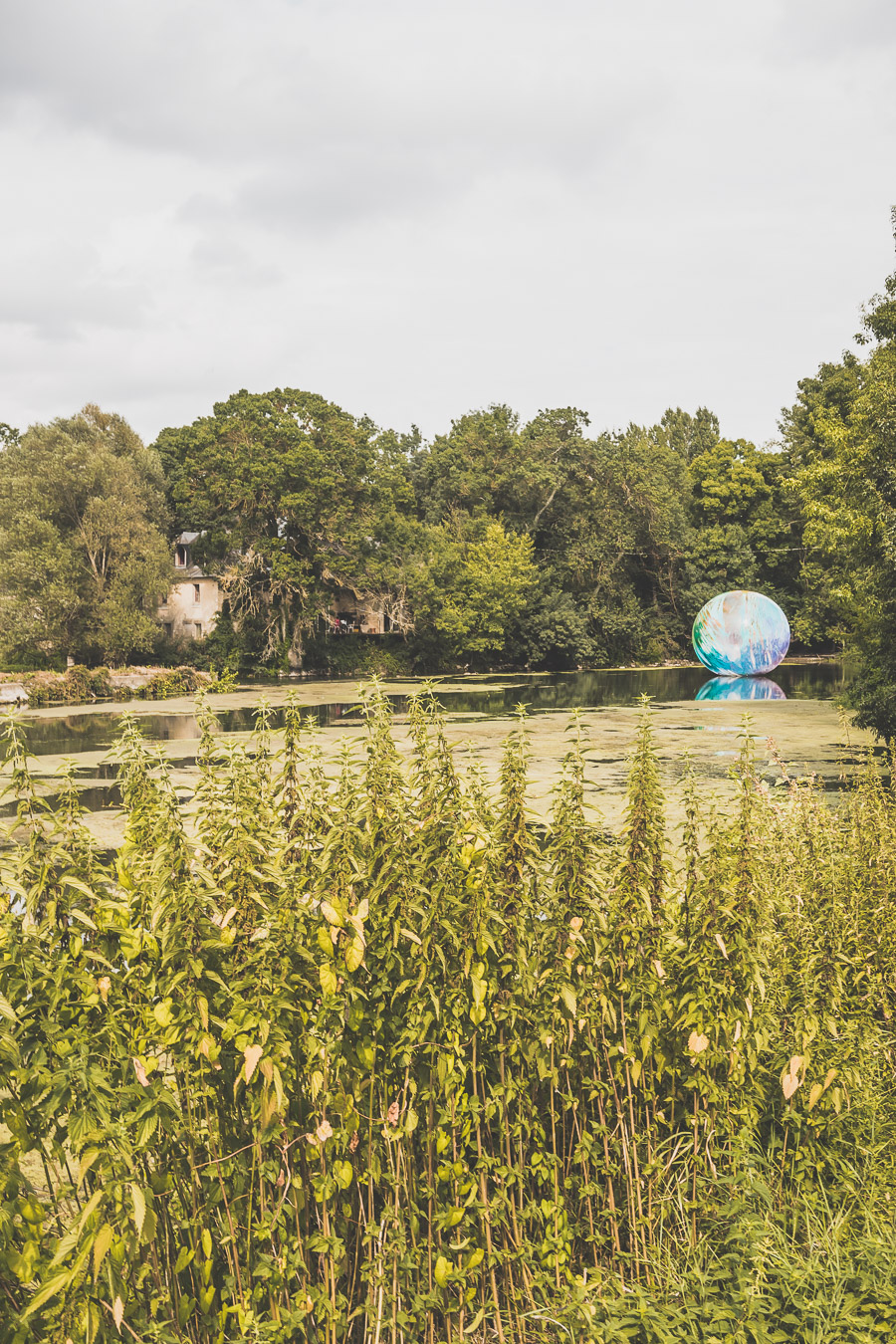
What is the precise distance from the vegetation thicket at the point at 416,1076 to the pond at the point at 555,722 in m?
0.66

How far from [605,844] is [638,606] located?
50779 millimetres

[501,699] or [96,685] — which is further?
[96,685]

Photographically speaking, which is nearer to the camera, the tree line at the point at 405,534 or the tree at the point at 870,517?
the tree at the point at 870,517

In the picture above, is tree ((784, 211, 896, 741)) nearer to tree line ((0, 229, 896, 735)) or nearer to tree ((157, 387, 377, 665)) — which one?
tree line ((0, 229, 896, 735))

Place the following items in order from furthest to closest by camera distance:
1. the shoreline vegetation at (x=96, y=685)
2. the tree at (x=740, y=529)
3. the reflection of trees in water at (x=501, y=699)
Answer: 1. the tree at (x=740, y=529)
2. the shoreline vegetation at (x=96, y=685)
3. the reflection of trees in water at (x=501, y=699)

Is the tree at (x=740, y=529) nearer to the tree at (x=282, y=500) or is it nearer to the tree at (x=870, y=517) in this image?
the tree at (x=282, y=500)

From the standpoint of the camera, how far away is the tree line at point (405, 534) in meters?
38.8

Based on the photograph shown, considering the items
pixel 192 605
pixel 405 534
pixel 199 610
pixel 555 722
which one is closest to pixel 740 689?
pixel 555 722

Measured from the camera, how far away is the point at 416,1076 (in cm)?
288

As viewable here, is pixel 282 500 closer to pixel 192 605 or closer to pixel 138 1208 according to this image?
pixel 192 605

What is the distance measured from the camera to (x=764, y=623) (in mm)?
39000

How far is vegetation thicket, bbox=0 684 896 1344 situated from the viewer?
2338 millimetres

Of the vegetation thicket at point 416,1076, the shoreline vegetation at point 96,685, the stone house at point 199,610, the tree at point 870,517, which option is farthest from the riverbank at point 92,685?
the vegetation thicket at point 416,1076

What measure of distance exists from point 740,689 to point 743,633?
6001mm
